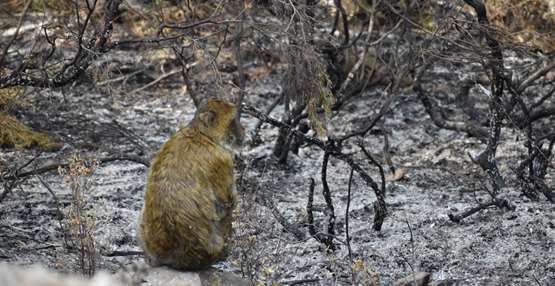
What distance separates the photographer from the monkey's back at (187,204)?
16.0ft

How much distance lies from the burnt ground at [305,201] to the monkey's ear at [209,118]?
533 mm

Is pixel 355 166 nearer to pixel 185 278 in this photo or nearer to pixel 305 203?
pixel 305 203

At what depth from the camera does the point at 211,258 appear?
16.6ft

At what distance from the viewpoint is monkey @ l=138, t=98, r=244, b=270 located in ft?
16.0

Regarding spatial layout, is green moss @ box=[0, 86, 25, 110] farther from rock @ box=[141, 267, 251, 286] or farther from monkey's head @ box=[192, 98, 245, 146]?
rock @ box=[141, 267, 251, 286]

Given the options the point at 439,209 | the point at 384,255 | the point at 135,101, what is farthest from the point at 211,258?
the point at 135,101

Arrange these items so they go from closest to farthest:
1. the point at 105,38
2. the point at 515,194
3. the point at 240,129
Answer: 1. the point at 240,129
2. the point at 105,38
3. the point at 515,194

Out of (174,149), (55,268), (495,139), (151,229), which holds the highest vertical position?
(495,139)

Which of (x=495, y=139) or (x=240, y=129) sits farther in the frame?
(x=495, y=139)

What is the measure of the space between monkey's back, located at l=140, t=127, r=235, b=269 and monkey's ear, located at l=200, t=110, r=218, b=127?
12 centimetres

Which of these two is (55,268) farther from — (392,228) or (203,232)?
(392,228)

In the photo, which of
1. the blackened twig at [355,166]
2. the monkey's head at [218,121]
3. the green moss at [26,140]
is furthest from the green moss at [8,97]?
the monkey's head at [218,121]

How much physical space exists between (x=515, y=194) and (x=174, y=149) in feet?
12.0

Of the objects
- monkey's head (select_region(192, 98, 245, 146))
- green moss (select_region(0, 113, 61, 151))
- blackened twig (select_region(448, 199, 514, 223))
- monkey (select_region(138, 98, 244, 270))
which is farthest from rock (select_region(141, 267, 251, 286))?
green moss (select_region(0, 113, 61, 151))
